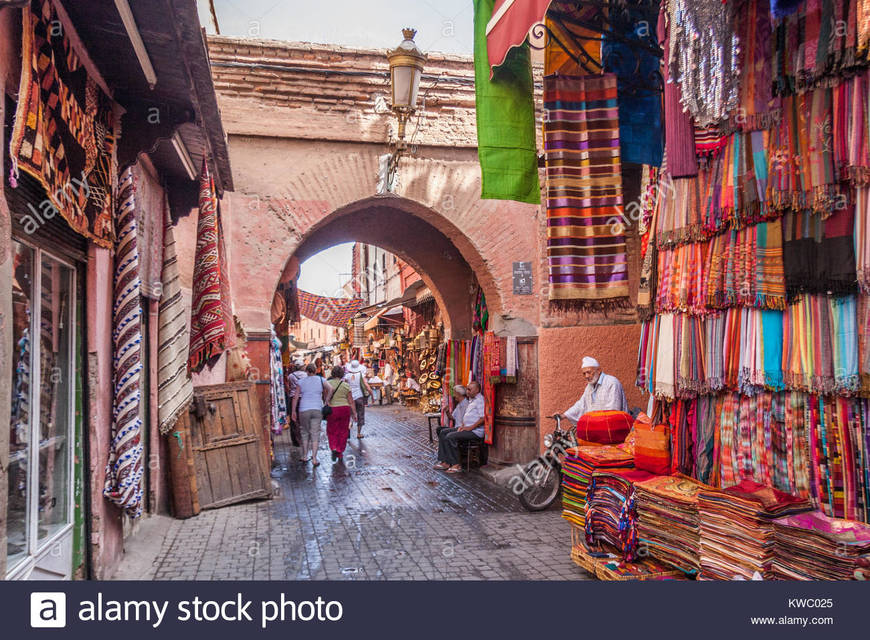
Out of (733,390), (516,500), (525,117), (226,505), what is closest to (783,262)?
(733,390)

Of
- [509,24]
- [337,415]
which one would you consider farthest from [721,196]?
[337,415]

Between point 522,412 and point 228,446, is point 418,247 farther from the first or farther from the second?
point 228,446

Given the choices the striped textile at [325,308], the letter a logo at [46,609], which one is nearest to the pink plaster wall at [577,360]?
the letter a logo at [46,609]

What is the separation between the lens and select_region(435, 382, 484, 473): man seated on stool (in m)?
9.39

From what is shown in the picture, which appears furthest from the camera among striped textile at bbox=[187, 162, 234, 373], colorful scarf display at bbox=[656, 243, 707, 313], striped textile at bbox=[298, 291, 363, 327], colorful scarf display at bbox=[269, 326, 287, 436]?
striped textile at bbox=[298, 291, 363, 327]

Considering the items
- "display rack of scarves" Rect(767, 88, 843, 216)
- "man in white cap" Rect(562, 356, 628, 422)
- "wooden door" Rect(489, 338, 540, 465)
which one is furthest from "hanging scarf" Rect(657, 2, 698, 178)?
"wooden door" Rect(489, 338, 540, 465)

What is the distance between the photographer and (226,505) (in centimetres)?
713

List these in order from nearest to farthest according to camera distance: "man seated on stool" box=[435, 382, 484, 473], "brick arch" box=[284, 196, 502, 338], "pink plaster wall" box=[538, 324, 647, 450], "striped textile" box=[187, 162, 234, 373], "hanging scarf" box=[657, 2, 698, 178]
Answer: "hanging scarf" box=[657, 2, 698, 178] < "striped textile" box=[187, 162, 234, 373] < "pink plaster wall" box=[538, 324, 647, 450] < "man seated on stool" box=[435, 382, 484, 473] < "brick arch" box=[284, 196, 502, 338]

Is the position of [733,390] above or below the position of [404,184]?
below

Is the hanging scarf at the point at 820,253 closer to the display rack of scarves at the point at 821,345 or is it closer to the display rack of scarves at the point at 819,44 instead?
the display rack of scarves at the point at 821,345

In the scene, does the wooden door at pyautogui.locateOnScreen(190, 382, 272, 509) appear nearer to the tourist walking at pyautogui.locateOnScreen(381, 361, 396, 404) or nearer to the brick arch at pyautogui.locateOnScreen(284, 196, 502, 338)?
Result: the brick arch at pyautogui.locateOnScreen(284, 196, 502, 338)

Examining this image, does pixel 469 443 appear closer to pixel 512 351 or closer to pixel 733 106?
pixel 512 351

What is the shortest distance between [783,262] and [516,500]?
4903 millimetres

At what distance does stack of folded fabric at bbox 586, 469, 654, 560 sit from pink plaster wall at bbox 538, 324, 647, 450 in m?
4.33
